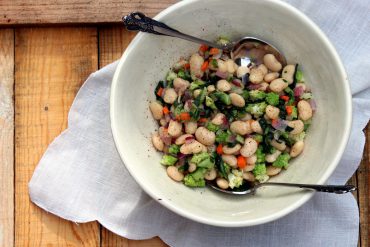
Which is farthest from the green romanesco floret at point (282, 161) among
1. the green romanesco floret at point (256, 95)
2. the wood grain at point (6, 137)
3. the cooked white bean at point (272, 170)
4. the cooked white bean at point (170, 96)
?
the wood grain at point (6, 137)

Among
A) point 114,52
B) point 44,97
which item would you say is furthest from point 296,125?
point 44,97

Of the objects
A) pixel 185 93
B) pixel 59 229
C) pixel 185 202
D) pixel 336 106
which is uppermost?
pixel 336 106

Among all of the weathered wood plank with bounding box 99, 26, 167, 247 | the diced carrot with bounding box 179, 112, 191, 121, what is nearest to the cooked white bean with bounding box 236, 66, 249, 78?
the diced carrot with bounding box 179, 112, 191, 121

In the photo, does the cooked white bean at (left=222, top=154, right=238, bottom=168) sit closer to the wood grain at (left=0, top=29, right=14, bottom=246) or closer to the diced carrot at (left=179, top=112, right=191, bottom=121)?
the diced carrot at (left=179, top=112, right=191, bottom=121)

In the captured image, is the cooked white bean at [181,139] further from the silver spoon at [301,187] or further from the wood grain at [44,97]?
the wood grain at [44,97]

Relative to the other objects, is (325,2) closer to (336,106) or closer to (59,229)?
(336,106)

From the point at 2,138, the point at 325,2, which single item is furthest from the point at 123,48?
the point at 325,2
